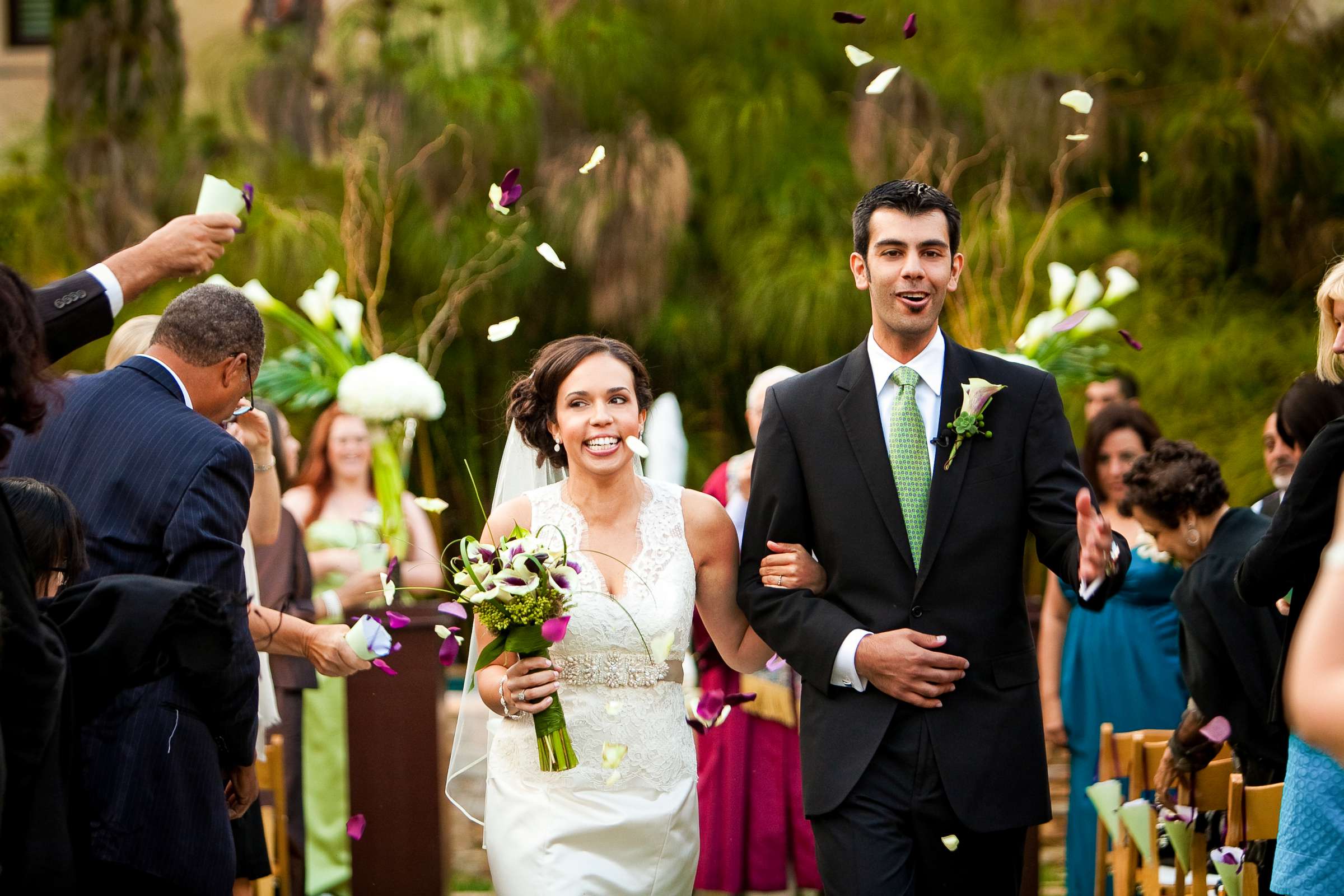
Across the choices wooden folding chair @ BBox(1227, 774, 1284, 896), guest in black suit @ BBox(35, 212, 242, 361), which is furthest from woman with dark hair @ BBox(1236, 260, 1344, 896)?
guest in black suit @ BBox(35, 212, 242, 361)

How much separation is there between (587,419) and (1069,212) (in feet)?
14.9

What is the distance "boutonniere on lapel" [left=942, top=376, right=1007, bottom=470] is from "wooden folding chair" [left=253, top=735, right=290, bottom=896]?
2059 mm

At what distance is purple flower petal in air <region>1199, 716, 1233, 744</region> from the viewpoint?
142 inches

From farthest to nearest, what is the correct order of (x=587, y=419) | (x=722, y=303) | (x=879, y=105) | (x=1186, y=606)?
(x=722, y=303), (x=879, y=105), (x=1186, y=606), (x=587, y=419)

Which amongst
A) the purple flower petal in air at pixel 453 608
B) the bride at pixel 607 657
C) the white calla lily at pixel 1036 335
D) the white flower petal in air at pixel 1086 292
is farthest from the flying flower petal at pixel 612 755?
the white flower petal in air at pixel 1086 292

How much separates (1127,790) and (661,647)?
166 centimetres

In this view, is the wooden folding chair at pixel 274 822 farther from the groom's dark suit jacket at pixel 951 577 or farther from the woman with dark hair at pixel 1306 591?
the woman with dark hair at pixel 1306 591

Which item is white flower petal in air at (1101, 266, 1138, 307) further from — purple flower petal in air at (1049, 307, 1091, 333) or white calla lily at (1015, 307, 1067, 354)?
white calla lily at (1015, 307, 1067, 354)

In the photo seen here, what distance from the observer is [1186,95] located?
7527mm

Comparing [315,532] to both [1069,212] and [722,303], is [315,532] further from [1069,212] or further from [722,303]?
[1069,212]

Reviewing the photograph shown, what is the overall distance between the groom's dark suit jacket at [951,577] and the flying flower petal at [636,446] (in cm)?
33

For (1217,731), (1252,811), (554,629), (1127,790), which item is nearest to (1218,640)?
(1217,731)

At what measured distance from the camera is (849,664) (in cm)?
319

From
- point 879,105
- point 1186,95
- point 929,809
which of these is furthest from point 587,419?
point 1186,95
